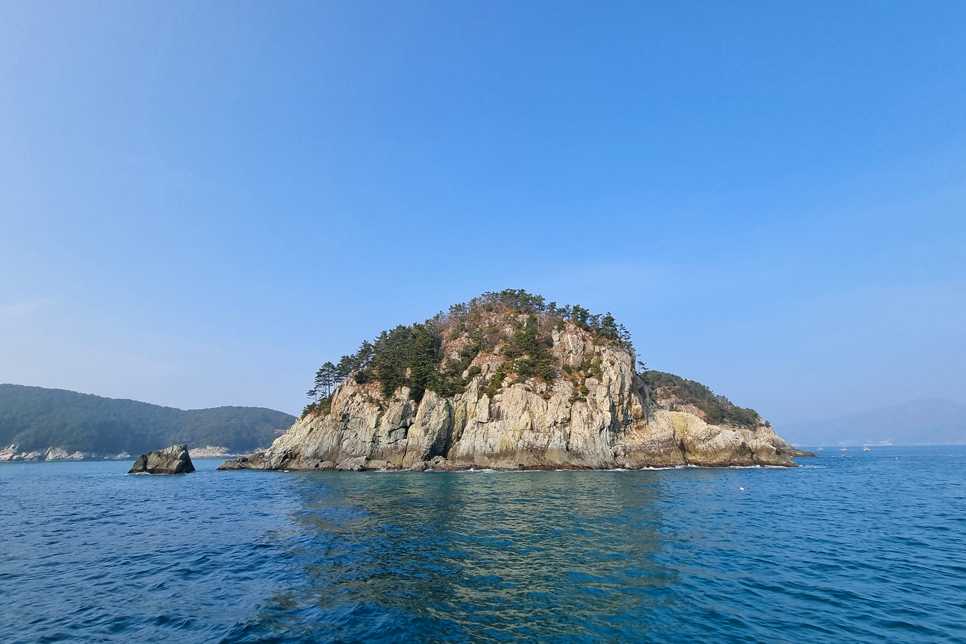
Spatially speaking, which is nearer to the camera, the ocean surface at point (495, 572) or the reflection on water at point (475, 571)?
the ocean surface at point (495, 572)

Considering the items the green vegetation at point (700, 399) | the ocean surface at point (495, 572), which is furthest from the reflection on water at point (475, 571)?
the green vegetation at point (700, 399)

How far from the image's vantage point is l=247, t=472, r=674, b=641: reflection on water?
12.7 metres

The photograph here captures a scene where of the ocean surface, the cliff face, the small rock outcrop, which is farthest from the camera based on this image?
A: the small rock outcrop

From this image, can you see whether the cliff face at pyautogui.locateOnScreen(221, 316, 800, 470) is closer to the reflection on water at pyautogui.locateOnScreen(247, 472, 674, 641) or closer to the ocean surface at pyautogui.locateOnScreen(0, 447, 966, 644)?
the ocean surface at pyautogui.locateOnScreen(0, 447, 966, 644)

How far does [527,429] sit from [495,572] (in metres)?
56.3

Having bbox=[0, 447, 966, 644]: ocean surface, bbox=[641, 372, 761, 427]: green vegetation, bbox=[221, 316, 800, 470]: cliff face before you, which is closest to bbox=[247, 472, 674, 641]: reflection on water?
bbox=[0, 447, 966, 644]: ocean surface

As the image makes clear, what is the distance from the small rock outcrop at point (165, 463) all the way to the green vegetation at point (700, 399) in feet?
328

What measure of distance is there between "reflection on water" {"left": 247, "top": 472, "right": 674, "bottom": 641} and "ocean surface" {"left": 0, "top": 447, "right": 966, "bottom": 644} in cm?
10

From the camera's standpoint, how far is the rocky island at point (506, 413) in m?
71.9

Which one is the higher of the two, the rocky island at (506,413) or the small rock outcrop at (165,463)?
the rocky island at (506,413)

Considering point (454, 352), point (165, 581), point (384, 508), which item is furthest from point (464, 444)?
point (165, 581)

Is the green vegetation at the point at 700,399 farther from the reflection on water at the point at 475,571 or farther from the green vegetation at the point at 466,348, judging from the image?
the reflection on water at the point at 475,571

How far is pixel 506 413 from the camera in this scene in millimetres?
74438

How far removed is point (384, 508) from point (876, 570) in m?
28.6
